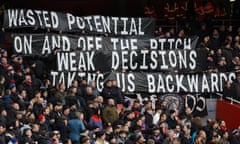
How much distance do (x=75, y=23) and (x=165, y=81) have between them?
348cm

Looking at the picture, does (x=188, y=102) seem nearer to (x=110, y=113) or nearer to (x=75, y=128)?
(x=110, y=113)

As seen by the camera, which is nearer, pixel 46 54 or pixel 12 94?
pixel 12 94

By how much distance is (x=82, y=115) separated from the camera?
1994 centimetres

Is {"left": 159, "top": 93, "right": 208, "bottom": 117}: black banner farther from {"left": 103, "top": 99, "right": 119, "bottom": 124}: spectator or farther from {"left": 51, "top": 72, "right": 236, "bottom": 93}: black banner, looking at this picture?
{"left": 103, "top": 99, "right": 119, "bottom": 124}: spectator

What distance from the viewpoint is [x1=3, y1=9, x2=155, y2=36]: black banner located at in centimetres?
2419

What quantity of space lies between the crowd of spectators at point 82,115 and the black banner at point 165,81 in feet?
1.14

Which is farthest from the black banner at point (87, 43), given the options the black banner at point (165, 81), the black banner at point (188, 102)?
the black banner at point (188, 102)

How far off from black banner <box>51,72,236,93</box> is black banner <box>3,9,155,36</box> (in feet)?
7.49

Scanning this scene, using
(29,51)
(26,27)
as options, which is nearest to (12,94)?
(29,51)

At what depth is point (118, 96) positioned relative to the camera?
2256 cm

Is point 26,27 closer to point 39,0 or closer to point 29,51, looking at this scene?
point 29,51

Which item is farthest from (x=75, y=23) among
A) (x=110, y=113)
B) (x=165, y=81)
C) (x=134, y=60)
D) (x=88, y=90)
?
(x=110, y=113)

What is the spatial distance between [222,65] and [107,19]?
3.87m

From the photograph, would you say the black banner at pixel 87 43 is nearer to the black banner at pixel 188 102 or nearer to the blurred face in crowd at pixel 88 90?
the black banner at pixel 188 102
